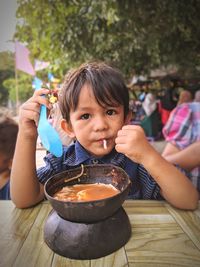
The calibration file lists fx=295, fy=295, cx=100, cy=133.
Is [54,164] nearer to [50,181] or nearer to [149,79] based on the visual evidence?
[50,181]

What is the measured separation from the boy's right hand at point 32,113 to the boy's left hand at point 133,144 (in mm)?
251

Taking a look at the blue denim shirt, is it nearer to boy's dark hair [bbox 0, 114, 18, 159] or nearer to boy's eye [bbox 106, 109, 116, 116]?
boy's eye [bbox 106, 109, 116, 116]

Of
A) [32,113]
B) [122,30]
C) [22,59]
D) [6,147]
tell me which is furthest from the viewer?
[122,30]

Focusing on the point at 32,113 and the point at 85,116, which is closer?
the point at 32,113

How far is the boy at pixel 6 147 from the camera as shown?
1450mm

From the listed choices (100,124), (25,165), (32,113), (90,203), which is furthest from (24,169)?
(90,203)

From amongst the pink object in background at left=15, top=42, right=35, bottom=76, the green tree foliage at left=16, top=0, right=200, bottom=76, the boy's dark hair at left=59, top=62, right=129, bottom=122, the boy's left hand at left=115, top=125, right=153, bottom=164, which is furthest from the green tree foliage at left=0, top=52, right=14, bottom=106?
the green tree foliage at left=16, top=0, right=200, bottom=76

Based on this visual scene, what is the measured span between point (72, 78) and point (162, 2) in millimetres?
2261

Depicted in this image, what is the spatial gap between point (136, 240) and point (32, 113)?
48 cm

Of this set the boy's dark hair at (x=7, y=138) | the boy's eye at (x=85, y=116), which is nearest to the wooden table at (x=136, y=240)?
the boy's eye at (x=85, y=116)

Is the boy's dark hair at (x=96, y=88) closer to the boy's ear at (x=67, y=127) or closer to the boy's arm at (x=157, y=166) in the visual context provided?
the boy's ear at (x=67, y=127)

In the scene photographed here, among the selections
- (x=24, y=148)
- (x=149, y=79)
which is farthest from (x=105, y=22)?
(x=149, y=79)

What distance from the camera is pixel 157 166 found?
879mm

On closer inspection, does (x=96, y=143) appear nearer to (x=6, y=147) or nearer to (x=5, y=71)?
(x=5, y=71)
